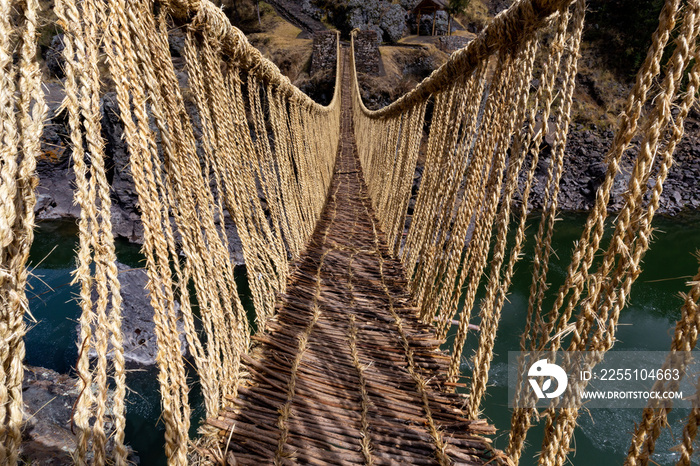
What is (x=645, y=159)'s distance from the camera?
0.51 metres

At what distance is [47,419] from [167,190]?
340 centimetres

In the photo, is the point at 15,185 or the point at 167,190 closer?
the point at 15,185

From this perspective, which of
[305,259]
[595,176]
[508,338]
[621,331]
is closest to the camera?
[305,259]

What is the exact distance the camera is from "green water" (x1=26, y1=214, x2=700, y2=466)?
12.5 feet

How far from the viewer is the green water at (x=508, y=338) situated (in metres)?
3.81

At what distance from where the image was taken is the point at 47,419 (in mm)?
2969

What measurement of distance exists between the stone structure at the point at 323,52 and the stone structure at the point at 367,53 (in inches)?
32.3

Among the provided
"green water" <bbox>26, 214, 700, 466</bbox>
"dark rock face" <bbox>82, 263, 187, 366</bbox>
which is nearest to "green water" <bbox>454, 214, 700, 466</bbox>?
"green water" <bbox>26, 214, 700, 466</bbox>

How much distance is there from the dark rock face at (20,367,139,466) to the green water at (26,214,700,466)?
56 centimetres

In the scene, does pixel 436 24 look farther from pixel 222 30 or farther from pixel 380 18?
pixel 222 30

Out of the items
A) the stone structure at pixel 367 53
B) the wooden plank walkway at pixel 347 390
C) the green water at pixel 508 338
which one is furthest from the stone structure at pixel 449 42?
the wooden plank walkway at pixel 347 390

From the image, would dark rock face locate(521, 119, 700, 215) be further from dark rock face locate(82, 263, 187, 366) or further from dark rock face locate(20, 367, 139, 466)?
dark rock face locate(20, 367, 139, 466)

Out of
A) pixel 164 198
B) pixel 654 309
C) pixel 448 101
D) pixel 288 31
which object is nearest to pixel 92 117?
pixel 164 198

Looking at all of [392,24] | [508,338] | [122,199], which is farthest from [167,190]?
[392,24]
